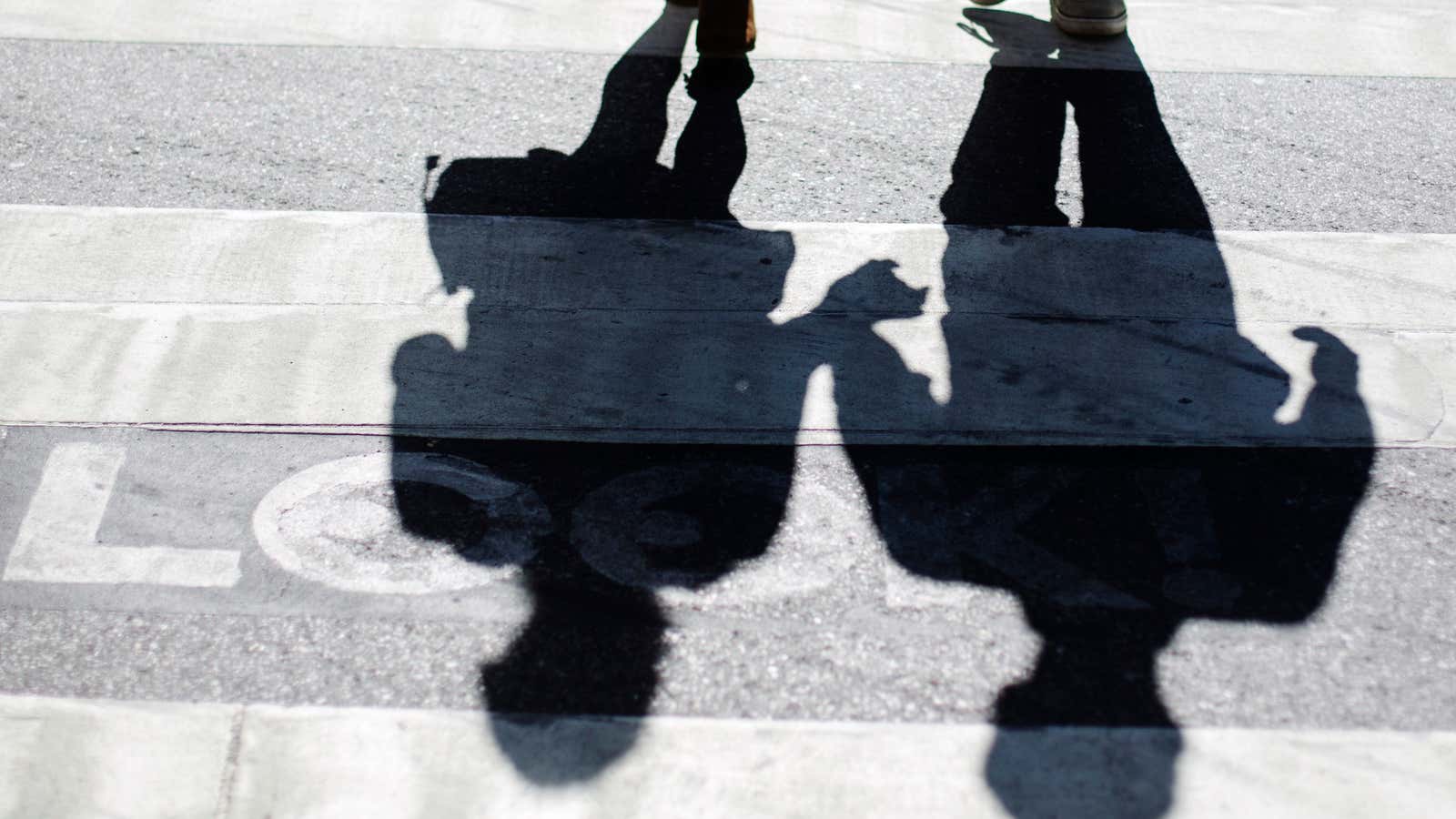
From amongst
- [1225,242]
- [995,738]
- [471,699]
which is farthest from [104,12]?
[995,738]

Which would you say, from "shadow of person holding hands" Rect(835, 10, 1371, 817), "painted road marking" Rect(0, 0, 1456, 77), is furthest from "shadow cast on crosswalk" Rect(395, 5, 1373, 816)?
"painted road marking" Rect(0, 0, 1456, 77)

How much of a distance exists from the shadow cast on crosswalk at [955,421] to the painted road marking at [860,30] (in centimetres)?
106

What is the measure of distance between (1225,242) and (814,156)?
186 centimetres

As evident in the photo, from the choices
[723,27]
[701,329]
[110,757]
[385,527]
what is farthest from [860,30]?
[110,757]

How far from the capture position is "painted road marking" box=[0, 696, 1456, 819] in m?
3.48

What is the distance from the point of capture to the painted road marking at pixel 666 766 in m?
3.48

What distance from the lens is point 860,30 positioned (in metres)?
7.46

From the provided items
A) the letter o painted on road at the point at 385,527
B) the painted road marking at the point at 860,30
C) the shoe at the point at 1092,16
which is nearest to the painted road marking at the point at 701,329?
the letter o painted on road at the point at 385,527

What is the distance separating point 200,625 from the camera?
4016mm

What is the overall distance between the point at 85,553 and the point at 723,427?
2.09 meters

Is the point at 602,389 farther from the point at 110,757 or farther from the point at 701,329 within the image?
the point at 110,757

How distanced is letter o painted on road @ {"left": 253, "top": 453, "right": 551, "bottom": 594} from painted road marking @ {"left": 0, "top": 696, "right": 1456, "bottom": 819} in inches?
21.5

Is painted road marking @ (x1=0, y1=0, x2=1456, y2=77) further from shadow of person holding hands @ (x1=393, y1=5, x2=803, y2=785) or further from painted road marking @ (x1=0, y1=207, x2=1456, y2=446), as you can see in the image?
painted road marking @ (x1=0, y1=207, x2=1456, y2=446)

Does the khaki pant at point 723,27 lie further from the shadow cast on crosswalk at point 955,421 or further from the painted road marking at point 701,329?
the painted road marking at point 701,329
